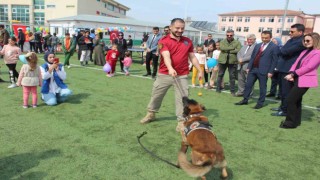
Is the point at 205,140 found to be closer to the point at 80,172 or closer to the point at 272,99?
the point at 80,172

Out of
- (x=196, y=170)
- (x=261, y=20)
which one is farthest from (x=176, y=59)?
(x=261, y=20)

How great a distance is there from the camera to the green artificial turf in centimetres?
341

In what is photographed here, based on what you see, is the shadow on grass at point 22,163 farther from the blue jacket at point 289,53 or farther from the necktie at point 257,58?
the blue jacket at point 289,53

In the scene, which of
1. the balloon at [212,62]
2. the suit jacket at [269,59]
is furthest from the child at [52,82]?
the suit jacket at [269,59]

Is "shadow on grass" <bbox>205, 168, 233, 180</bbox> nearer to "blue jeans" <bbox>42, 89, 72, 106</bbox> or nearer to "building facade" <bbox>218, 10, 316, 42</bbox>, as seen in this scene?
"blue jeans" <bbox>42, 89, 72, 106</bbox>

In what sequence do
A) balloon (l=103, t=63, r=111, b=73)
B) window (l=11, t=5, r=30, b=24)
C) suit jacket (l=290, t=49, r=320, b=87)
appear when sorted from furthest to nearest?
window (l=11, t=5, r=30, b=24) < balloon (l=103, t=63, r=111, b=73) < suit jacket (l=290, t=49, r=320, b=87)

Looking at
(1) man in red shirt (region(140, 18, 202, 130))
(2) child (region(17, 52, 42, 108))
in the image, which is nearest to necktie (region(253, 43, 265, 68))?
(1) man in red shirt (region(140, 18, 202, 130))

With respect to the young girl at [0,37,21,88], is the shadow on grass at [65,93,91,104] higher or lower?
lower

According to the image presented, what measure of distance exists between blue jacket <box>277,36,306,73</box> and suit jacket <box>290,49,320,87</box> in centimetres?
75

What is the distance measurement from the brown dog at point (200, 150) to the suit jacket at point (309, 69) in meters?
2.85

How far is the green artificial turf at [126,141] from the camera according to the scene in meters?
3.41

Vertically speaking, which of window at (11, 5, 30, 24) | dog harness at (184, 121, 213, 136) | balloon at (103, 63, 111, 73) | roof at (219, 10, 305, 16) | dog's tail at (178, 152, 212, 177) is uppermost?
roof at (219, 10, 305, 16)

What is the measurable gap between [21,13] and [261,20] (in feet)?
221

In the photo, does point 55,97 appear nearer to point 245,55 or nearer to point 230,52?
point 230,52
